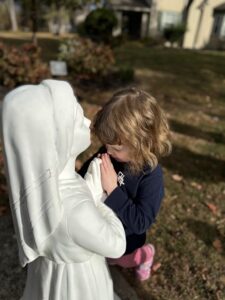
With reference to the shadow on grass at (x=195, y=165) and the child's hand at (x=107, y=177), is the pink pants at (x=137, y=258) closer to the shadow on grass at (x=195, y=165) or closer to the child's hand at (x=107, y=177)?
the child's hand at (x=107, y=177)

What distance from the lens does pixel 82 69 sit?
8078mm

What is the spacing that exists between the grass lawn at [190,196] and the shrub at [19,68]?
4.14ft

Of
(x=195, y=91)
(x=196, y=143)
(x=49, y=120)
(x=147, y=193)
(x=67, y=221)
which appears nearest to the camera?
(x=49, y=120)

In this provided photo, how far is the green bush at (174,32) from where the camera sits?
68.2 ft

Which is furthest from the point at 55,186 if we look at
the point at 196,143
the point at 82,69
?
the point at 82,69

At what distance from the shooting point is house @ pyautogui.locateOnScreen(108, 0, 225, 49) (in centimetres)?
2172

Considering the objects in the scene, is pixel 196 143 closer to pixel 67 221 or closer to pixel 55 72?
pixel 55 72

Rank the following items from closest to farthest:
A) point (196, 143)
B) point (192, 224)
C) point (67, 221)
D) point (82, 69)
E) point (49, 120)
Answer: point (49, 120) < point (67, 221) < point (192, 224) < point (196, 143) < point (82, 69)

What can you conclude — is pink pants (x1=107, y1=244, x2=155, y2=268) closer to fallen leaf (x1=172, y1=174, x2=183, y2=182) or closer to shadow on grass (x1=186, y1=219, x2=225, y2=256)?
shadow on grass (x1=186, y1=219, x2=225, y2=256)

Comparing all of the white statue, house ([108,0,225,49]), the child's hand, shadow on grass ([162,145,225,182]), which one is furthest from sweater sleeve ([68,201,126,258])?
house ([108,0,225,49])

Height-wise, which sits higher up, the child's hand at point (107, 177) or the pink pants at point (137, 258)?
the child's hand at point (107, 177)

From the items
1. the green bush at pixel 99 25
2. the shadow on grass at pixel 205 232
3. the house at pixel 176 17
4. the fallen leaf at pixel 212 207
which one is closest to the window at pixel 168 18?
the house at pixel 176 17

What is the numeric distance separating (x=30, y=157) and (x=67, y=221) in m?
0.35

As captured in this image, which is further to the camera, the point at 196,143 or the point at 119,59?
the point at 119,59
